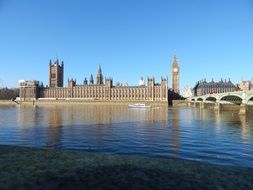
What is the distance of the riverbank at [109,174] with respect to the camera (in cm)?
1041

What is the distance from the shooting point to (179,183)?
10.8 m

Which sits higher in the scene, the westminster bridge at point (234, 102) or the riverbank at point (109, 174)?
the westminster bridge at point (234, 102)

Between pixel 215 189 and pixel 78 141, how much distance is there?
18600 mm

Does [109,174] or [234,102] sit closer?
[109,174]

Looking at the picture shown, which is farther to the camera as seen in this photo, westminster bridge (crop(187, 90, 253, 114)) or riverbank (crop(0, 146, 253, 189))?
westminster bridge (crop(187, 90, 253, 114))

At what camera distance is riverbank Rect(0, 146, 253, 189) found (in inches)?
410

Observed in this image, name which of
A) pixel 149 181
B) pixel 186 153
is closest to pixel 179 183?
pixel 149 181

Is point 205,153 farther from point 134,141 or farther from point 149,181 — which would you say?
point 149,181

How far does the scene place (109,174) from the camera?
11562 mm

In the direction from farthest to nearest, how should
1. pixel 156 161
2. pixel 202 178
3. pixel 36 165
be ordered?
1. pixel 156 161
2. pixel 36 165
3. pixel 202 178

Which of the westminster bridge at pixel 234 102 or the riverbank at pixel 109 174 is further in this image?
the westminster bridge at pixel 234 102

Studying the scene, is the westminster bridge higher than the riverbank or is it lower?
higher

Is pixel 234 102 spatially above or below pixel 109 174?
above

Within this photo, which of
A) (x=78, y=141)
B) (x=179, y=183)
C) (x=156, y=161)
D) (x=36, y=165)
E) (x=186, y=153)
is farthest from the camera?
(x=78, y=141)
